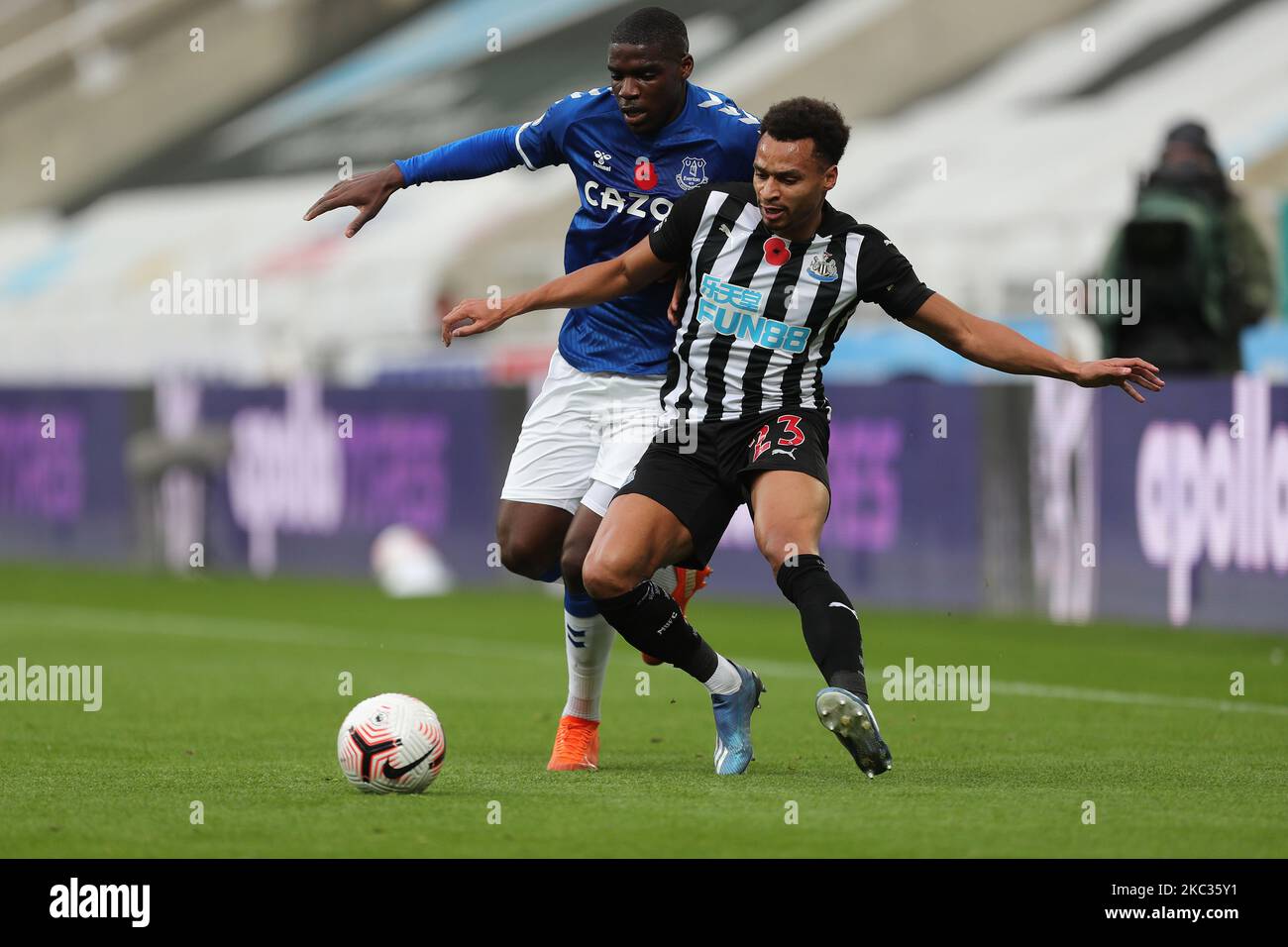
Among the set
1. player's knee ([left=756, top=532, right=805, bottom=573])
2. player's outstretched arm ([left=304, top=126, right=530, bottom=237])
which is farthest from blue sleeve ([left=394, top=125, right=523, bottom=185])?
player's knee ([left=756, top=532, right=805, bottom=573])

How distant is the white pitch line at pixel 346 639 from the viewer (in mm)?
9898

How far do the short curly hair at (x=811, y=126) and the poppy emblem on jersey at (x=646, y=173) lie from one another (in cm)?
76

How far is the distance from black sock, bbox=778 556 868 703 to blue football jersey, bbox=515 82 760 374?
4.12 feet

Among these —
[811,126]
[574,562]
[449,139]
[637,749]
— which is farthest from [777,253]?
[449,139]

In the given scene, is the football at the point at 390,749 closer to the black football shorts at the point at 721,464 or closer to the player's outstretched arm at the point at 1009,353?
the black football shorts at the point at 721,464

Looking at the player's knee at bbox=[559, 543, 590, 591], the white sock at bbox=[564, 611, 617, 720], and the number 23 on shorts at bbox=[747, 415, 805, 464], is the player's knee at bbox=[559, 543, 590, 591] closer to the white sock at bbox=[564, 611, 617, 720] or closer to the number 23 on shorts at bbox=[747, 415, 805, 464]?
the white sock at bbox=[564, 611, 617, 720]

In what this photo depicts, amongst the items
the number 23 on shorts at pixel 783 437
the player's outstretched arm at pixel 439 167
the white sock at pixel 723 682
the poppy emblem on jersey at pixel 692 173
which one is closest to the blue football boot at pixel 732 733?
the white sock at pixel 723 682

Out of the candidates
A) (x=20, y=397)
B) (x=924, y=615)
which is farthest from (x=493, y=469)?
(x=20, y=397)

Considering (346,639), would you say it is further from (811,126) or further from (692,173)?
(811,126)

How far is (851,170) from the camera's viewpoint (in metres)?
25.8

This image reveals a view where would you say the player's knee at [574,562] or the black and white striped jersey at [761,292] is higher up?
the black and white striped jersey at [761,292]

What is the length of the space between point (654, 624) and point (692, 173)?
63.1 inches

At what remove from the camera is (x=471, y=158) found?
7.99 m

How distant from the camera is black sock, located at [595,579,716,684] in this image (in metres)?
7.30
